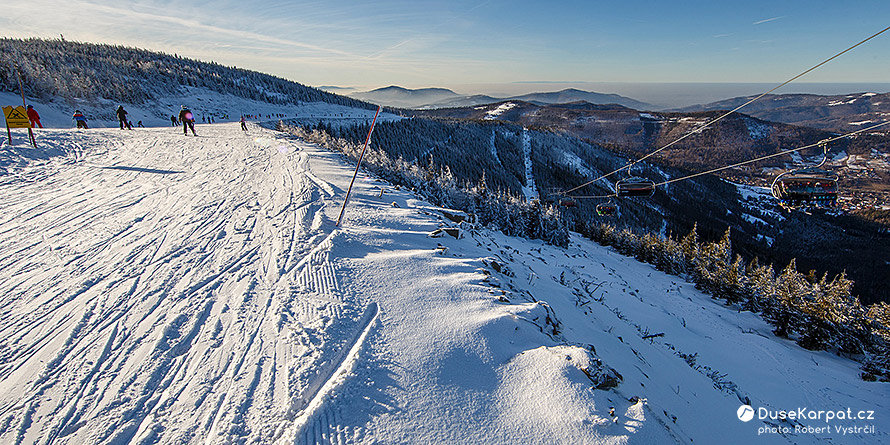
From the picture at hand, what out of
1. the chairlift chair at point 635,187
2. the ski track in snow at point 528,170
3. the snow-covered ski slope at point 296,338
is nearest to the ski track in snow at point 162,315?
the snow-covered ski slope at point 296,338

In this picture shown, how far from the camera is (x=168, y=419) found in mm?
2773

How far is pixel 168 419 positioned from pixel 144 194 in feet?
28.8

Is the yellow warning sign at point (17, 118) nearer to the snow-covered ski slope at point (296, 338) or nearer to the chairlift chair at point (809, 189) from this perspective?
the snow-covered ski slope at point (296, 338)

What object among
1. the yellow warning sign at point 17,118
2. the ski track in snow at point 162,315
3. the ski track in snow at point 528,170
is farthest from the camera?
the ski track in snow at point 528,170

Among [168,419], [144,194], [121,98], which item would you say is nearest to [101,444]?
[168,419]

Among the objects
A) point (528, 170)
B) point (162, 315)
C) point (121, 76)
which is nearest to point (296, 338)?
point (162, 315)

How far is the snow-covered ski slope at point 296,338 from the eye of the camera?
288 cm

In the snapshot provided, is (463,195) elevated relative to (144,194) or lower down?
lower down

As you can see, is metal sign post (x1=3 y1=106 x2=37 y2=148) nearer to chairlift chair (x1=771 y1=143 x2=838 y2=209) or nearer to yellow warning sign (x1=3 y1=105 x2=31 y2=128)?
yellow warning sign (x1=3 y1=105 x2=31 y2=128)

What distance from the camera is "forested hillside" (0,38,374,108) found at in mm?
33656

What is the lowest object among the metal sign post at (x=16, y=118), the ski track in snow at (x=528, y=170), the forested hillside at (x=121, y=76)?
the ski track in snow at (x=528, y=170)

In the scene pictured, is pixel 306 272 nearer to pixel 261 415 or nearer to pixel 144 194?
pixel 261 415

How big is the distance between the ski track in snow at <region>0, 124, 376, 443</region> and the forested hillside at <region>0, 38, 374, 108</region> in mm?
37882

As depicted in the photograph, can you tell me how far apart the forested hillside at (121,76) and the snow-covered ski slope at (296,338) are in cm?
→ 3850
